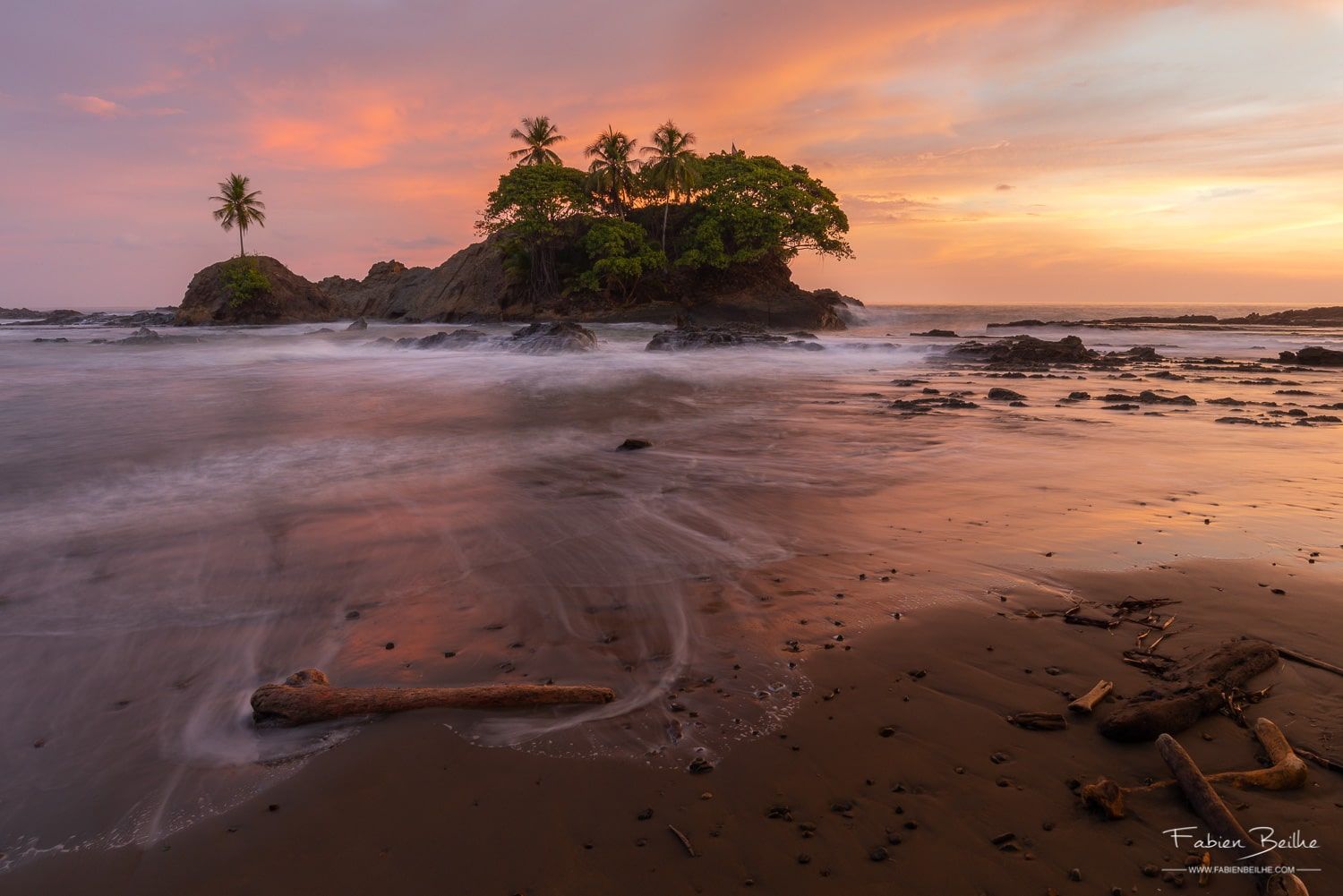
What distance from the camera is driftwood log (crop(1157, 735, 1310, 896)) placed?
1.82 metres

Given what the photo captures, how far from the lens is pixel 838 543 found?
16.1 feet

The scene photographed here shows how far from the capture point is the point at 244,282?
43.3 meters

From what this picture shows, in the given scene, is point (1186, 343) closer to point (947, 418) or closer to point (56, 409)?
point (947, 418)

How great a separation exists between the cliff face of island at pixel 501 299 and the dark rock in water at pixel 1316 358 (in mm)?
22672

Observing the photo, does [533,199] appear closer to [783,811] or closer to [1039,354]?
[1039,354]

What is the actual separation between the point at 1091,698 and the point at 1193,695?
341 mm

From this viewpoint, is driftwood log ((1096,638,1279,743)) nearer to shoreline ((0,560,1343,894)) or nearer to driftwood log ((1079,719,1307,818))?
shoreline ((0,560,1343,894))

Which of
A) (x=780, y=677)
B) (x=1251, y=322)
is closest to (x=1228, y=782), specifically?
(x=780, y=677)

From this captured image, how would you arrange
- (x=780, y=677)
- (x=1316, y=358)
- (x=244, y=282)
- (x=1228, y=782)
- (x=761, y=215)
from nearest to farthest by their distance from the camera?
(x=1228, y=782) < (x=780, y=677) < (x=1316, y=358) < (x=761, y=215) < (x=244, y=282)

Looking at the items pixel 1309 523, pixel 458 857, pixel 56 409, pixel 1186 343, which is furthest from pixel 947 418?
pixel 1186 343

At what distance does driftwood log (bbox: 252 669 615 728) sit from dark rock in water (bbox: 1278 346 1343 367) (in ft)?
85.2

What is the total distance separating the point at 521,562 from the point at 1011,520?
376cm

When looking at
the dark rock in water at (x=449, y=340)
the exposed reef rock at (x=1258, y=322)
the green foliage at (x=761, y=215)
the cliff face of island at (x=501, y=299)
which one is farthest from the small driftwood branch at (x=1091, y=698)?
the exposed reef rock at (x=1258, y=322)

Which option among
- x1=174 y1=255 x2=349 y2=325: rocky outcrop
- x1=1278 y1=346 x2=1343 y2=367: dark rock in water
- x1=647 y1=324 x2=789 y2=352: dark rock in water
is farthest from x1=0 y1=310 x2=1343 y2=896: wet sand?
x1=174 y1=255 x2=349 y2=325: rocky outcrop
